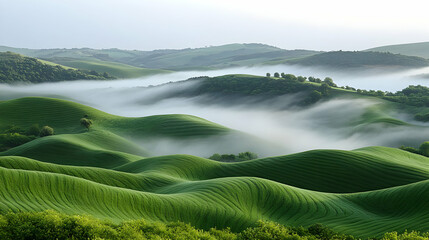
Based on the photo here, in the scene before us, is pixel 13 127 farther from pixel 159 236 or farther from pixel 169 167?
pixel 159 236

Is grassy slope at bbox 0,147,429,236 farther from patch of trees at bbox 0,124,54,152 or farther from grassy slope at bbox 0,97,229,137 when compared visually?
grassy slope at bbox 0,97,229,137

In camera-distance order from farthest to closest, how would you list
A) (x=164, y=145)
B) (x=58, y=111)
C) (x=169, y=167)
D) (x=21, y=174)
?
(x=58, y=111) < (x=164, y=145) < (x=169, y=167) < (x=21, y=174)

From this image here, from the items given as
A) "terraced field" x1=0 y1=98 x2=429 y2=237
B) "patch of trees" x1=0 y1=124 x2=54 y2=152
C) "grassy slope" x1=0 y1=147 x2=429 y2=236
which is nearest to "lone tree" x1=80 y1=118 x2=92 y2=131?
"patch of trees" x1=0 y1=124 x2=54 y2=152

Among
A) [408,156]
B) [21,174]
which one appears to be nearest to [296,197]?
[21,174]

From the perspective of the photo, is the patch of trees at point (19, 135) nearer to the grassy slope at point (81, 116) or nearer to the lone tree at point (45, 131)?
the lone tree at point (45, 131)

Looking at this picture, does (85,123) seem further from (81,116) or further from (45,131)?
(45,131)
